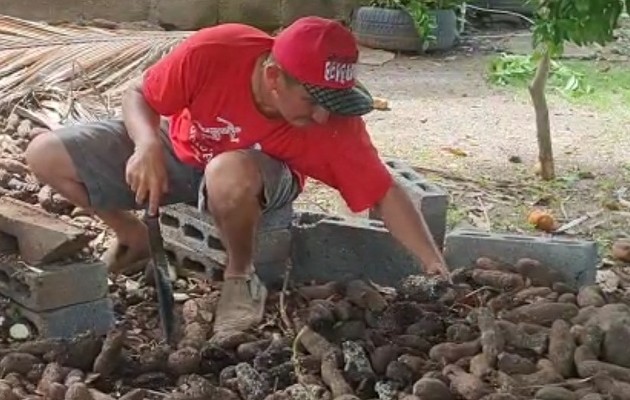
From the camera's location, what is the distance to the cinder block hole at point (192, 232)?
12.0 feet

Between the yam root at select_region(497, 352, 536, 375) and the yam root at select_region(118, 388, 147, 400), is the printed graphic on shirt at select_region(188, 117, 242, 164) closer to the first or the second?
the yam root at select_region(118, 388, 147, 400)

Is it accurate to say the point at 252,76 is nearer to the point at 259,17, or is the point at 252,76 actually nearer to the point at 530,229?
the point at 530,229

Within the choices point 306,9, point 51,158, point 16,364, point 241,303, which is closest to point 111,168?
point 51,158

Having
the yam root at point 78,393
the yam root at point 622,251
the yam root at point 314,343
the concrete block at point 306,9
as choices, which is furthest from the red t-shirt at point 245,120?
the concrete block at point 306,9

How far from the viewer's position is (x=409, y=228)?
3229 millimetres

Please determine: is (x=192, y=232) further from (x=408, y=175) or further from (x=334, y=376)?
(x=334, y=376)

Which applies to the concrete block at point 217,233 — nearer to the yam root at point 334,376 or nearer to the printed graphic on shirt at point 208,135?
the printed graphic on shirt at point 208,135

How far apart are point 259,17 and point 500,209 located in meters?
3.55

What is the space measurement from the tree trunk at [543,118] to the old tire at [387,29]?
2872mm

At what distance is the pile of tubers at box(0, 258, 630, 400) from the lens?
8.87 ft

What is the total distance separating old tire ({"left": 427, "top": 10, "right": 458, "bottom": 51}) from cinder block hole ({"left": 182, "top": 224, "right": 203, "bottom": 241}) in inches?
182

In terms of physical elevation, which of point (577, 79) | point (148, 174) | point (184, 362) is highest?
point (148, 174)

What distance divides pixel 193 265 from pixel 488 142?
8.32ft

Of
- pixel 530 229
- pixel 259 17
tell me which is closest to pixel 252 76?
pixel 530 229
